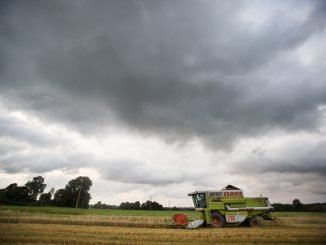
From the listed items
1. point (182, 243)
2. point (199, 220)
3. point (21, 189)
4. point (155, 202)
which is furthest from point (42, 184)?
point (182, 243)

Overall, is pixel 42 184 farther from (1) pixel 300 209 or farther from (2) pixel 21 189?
(1) pixel 300 209

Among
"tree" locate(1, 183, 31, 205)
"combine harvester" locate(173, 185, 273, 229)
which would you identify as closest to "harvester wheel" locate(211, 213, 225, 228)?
"combine harvester" locate(173, 185, 273, 229)

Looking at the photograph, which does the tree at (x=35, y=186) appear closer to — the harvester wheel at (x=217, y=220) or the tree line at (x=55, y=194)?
the tree line at (x=55, y=194)

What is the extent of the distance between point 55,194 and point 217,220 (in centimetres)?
8118

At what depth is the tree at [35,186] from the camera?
81081 mm

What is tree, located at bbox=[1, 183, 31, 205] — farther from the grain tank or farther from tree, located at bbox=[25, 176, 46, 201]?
the grain tank

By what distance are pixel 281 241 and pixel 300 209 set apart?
6563 cm

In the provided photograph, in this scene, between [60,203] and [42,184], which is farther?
[42,184]

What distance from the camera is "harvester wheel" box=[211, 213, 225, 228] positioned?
1698 cm

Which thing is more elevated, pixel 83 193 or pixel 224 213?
pixel 83 193

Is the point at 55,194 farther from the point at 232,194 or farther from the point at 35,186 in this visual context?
the point at 232,194

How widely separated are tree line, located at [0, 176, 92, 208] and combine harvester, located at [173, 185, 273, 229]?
64.7 m

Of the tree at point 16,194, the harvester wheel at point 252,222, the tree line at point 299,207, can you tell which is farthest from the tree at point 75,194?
the harvester wheel at point 252,222

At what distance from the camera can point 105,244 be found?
8484 mm
